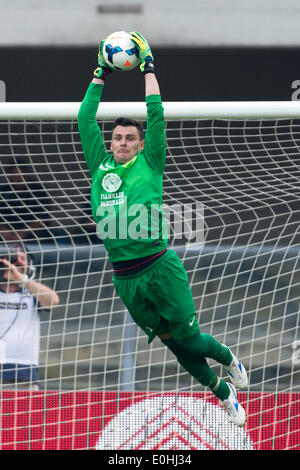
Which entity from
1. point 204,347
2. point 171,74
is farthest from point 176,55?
point 204,347

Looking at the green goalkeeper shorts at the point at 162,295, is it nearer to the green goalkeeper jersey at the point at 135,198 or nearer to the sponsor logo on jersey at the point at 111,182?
the green goalkeeper jersey at the point at 135,198

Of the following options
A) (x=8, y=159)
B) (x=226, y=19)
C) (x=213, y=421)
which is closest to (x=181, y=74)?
(x=226, y=19)

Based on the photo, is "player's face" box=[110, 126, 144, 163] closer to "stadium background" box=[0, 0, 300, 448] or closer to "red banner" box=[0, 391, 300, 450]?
"red banner" box=[0, 391, 300, 450]

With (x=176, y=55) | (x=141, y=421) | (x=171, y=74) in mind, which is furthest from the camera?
(x=176, y=55)

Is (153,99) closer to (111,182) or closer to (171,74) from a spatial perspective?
(111,182)

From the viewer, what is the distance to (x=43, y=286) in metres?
6.29

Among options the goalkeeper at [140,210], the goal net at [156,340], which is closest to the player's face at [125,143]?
the goalkeeper at [140,210]

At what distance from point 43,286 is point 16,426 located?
3.38 feet

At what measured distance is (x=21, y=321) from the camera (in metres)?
6.33

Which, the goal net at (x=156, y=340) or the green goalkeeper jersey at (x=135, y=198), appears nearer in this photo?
the green goalkeeper jersey at (x=135, y=198)

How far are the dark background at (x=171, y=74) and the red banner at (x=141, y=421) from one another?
3.88m

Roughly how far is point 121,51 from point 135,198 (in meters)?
0.87

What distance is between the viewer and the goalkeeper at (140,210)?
488 cm

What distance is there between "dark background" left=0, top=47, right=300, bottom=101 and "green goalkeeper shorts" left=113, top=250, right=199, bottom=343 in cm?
437
